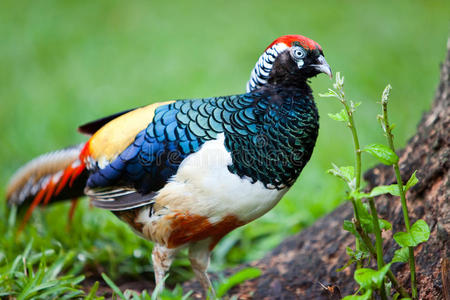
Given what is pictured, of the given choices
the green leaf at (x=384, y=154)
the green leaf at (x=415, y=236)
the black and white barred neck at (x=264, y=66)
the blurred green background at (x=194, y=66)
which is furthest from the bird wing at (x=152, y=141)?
the blurred green background at (x=194, y=66)

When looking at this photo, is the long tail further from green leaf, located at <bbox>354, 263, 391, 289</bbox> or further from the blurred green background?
green leaf, located at <bbox>354, 263, 391, 289</bbox>

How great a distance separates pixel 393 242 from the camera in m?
2.83

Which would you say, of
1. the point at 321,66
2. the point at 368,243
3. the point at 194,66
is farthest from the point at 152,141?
the point at 194,66

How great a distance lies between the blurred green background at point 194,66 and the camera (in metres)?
4.56

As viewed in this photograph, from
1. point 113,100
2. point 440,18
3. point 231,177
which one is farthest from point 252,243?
point 440,18

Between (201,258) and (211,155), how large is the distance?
0.78m

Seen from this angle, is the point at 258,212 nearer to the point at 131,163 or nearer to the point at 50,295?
the point at 131,163

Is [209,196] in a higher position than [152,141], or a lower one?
lower

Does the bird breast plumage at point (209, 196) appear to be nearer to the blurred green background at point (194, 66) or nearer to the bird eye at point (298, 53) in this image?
the bird eye at point (298, 53)

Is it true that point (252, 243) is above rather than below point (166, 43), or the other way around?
below

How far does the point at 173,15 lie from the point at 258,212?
697cm

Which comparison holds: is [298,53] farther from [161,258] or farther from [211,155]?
[161,258]

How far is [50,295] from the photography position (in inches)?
116

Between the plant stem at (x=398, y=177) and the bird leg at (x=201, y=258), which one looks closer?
the plant stem at (x=398, y=177)
